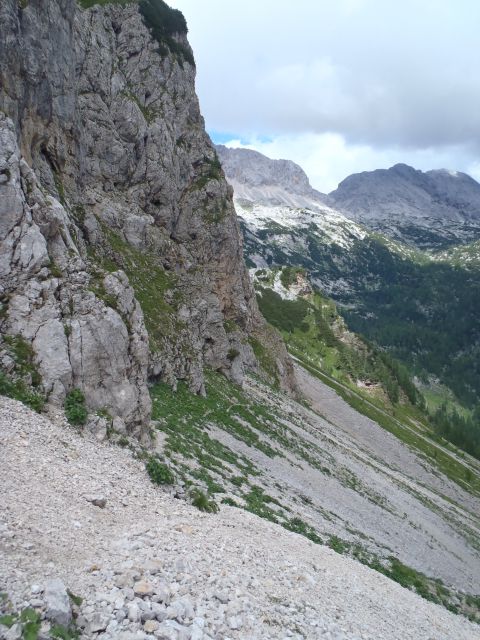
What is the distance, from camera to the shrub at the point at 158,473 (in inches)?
738

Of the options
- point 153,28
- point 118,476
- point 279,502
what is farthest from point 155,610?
point 153,28

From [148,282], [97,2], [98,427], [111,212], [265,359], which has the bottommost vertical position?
[98,427]

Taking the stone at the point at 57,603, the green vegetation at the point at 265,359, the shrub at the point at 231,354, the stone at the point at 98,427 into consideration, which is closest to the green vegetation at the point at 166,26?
the green vegetation at the point at 265,359

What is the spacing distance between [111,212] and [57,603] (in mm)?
47763

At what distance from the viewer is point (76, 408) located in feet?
62.5

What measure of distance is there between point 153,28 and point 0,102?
6001 centimetres

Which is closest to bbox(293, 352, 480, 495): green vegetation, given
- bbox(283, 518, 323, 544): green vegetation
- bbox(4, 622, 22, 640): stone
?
bbox(283, 518, 323, 544): green vegetation

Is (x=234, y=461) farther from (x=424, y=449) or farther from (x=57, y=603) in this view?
(x=424, y=449)

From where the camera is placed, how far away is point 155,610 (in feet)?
33.2

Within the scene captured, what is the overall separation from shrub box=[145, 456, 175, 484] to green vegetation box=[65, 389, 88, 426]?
3.30 metres

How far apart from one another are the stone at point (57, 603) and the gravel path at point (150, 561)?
182 millimetres

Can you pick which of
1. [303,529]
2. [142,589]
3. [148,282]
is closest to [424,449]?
[148,282]

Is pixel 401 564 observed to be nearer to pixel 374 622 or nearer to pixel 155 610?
pixel 374 622

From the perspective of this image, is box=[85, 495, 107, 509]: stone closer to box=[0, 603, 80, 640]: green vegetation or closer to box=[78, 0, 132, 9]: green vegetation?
box=[0, 603, 80, 640]: green vegetation
